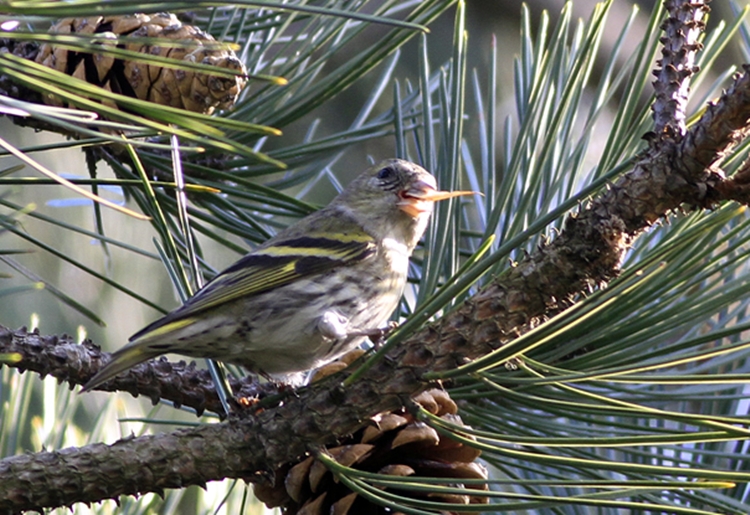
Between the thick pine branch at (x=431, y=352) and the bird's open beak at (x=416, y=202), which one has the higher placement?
the bird's open beak at (x=416, y=202)

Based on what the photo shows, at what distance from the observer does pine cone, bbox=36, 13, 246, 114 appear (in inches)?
56.5

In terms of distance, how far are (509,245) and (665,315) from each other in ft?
1.42

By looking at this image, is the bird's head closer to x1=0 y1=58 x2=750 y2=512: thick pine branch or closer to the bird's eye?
the bird's eye

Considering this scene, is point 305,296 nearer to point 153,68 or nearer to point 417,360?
point 153,68

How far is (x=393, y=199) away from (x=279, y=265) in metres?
0.44

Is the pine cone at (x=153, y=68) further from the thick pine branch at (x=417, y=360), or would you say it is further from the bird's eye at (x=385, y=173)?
the bird's eye at (x=385, y=173)

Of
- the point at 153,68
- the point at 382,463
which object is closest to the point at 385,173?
the point at 153,68

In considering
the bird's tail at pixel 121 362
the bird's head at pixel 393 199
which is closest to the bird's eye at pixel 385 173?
the bird's head at pixel 393 199

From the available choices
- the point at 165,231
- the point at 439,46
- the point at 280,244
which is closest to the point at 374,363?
the point at 165,231

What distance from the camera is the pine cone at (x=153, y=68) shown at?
1.44 metres

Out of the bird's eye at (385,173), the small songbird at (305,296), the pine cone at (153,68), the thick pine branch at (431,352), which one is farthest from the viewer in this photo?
the bird's eye at (385,173)

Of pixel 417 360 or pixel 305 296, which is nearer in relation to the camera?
pixel 417 360

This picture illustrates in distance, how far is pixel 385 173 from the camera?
7.88ft

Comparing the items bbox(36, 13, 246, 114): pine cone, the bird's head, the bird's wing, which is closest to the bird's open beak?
the bird's head
